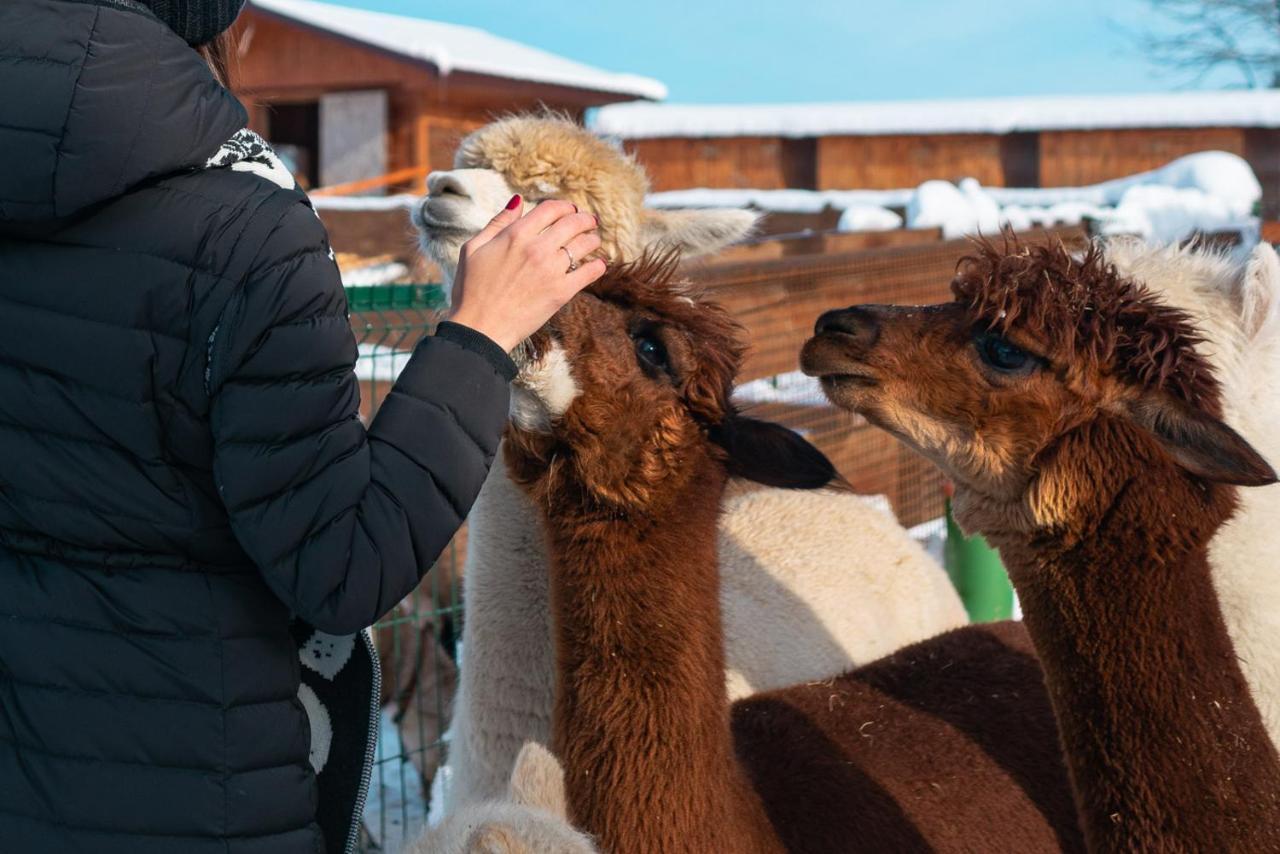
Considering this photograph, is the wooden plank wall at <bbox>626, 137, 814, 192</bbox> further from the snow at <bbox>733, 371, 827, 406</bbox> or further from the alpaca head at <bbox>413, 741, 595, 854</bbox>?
the alpaca head at <bbox>413, 741, 595, 854</bbox>

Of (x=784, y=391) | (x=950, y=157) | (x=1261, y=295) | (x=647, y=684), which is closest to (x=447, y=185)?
(x=647, y=684)

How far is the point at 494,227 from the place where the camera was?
1726 millimetres

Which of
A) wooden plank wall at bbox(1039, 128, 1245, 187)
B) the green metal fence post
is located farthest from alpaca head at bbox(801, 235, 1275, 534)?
wooden plank wall at bbox(1039, 128, 1245, 187)

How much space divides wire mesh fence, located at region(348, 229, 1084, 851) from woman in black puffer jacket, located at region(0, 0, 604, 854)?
7.54ft

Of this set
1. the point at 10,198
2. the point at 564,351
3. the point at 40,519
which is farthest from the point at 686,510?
the point at 10,198

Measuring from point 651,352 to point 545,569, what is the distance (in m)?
0.81

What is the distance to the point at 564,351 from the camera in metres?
2.16

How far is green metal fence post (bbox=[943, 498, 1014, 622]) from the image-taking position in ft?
16.1

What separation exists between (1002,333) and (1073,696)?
0.60m

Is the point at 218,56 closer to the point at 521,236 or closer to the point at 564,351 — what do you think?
the point at 521,236

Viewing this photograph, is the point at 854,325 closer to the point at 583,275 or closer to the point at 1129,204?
the point at 583,275

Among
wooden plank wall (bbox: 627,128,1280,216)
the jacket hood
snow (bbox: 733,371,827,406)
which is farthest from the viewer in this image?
wooden plank wall (bbox: 627,128,1280,216)

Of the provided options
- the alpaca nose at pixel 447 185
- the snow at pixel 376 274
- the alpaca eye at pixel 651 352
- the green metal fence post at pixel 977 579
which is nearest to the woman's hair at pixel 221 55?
the alpaca eye at pixel 651 352

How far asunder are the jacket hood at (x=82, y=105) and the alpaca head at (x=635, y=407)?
0.84m
